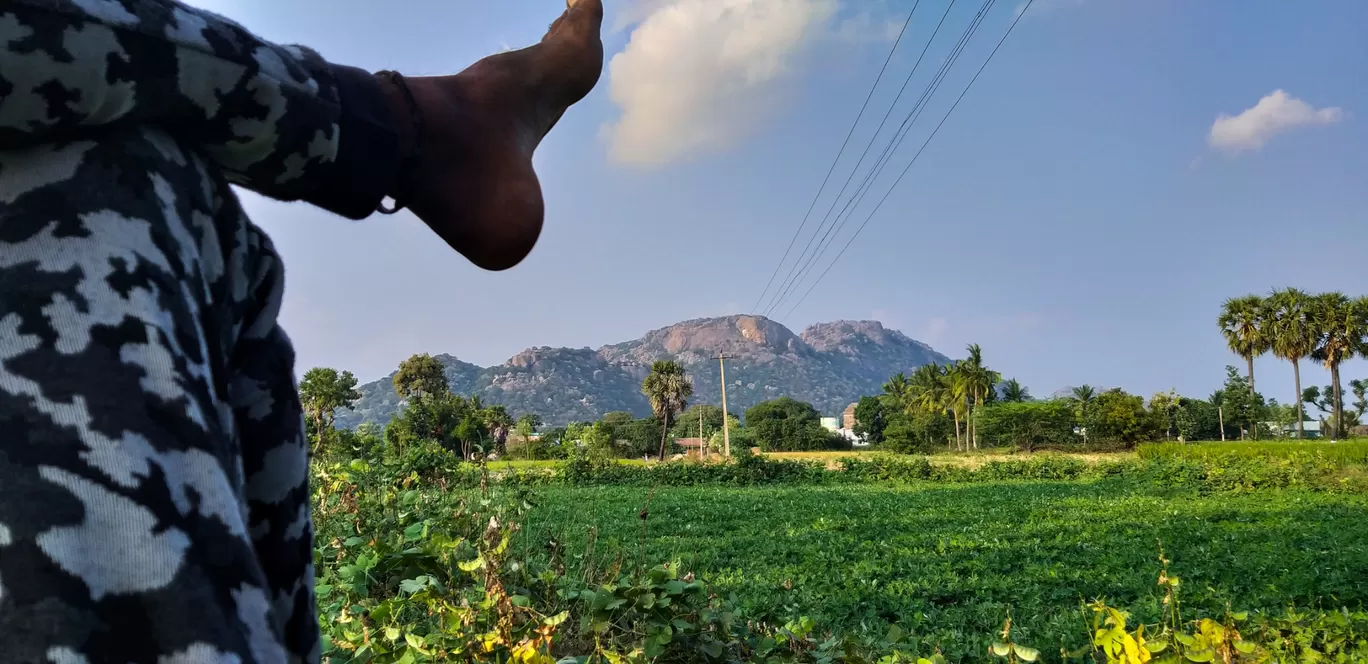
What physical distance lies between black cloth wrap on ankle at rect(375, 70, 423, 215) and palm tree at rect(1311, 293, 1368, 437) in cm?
3856

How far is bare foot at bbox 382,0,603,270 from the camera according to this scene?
2.06 feet

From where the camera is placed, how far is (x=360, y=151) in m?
0.55

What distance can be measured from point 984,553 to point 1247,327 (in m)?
32.7

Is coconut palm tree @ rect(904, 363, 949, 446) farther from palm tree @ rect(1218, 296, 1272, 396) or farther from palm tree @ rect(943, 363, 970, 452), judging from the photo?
palm tree @ rect(1218, 296, 1272, 396)

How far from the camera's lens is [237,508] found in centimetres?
38

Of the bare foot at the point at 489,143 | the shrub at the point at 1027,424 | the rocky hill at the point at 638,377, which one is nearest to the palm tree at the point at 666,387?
the shrub at the point at 1027,424

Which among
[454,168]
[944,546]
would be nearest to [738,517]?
[944,546]

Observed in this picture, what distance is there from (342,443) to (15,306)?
655cm

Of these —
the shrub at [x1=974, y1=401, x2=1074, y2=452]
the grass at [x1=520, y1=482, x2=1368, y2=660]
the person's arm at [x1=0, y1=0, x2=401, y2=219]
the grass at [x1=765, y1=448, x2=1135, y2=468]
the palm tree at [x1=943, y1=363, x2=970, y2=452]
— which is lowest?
the grass at [x1=765, y1=448, x2=1135, y2=468]

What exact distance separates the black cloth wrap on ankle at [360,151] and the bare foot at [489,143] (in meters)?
0.02

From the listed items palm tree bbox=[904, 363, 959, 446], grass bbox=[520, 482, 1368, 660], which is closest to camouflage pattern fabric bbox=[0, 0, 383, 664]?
grass bbox=[520, 482, 1368, 660]

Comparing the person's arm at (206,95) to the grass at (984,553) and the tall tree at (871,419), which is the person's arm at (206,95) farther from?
the tall tree at (871,419)

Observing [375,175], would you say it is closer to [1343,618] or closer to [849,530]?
[1343,618]

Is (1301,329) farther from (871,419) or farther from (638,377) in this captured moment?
(638,377)
